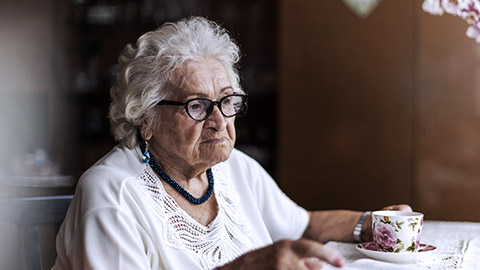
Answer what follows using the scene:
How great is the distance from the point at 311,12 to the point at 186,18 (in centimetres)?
200

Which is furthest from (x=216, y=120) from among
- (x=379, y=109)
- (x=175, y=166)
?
(x=379, y=109)

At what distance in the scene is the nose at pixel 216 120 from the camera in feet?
3.98

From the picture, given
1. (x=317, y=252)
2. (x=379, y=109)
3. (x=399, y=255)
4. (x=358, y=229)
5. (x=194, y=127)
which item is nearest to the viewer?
(x=317, y=252)

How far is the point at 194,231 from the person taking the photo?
118cm

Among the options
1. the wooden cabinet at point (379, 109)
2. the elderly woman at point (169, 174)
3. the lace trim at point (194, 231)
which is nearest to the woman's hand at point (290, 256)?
the elderly woman at point (169, 174)

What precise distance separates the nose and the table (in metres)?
0.38

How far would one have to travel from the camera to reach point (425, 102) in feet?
9.77

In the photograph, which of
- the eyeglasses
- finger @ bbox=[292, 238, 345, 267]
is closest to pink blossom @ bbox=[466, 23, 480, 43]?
the eyeglasses

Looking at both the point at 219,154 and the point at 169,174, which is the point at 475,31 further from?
the point at 169,174

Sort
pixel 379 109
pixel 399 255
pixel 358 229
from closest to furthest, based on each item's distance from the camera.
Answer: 1. pixel 399 255
2. pixel 358 229
3. pixel 379 109

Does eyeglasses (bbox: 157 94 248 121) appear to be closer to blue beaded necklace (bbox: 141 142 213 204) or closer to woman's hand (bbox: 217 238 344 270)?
blue beaded necklace (bbox: 141 142 213 204)

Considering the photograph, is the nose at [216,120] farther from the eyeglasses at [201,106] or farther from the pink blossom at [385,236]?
the pink blossom at [385,236]

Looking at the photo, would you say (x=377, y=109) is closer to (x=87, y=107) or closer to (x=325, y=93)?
(x=325, y=93)

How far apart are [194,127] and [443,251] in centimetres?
61
